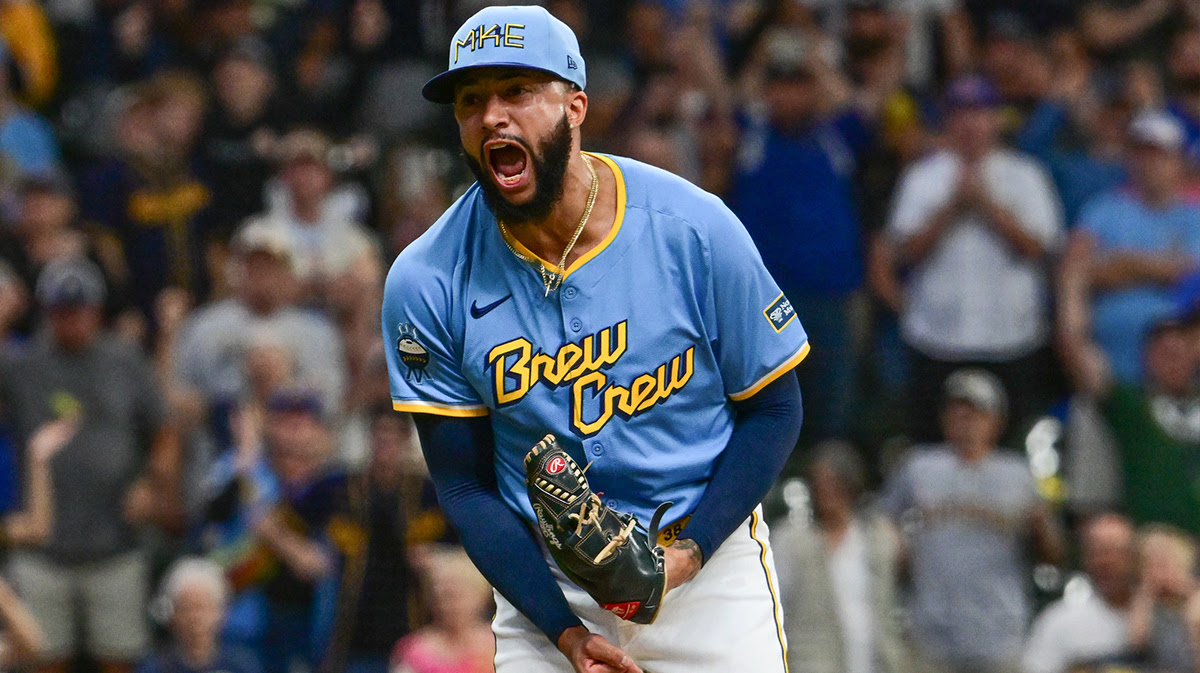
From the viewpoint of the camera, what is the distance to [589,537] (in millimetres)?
3092

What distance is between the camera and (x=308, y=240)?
27.9 ft

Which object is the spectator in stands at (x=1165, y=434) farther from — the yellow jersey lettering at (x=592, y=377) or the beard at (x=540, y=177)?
the beard at (x=540, y=177)

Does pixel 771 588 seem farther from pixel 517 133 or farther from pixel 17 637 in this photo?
pixel 17 637

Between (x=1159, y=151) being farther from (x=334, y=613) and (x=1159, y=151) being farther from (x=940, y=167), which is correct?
(x=334, y=613)

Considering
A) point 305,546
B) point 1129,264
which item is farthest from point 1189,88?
point 305,546

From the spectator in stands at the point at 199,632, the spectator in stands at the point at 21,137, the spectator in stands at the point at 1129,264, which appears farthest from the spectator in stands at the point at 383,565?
the spectator in stands at the point at 21,137

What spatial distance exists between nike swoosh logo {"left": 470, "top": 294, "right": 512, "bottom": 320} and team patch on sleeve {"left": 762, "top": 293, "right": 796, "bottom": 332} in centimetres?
55

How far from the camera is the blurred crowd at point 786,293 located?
7.02 metres

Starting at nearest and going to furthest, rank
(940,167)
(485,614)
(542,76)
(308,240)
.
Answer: (542,76) < (485,614) < (940,167) < (308,240)

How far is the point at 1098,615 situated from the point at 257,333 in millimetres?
4056

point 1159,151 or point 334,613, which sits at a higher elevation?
point 1159,151

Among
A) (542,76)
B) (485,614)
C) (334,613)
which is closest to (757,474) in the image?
(542,76)

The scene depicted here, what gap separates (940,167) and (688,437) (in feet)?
15.1

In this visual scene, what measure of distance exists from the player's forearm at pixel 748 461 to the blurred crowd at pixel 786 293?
10.6 ft
